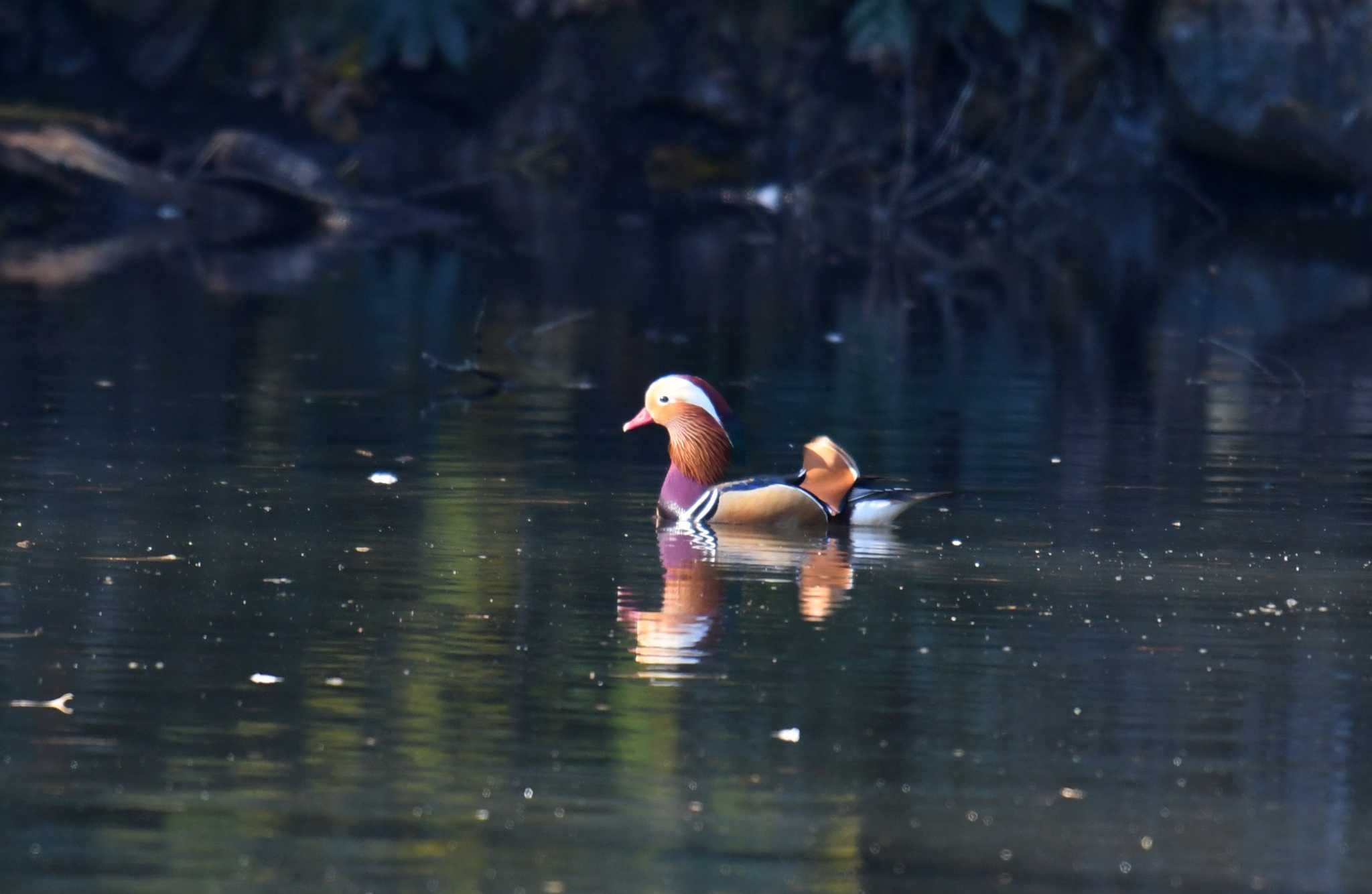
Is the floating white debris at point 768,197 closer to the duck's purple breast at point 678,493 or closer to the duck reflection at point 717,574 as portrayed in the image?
the duck's purple breast at point 678,493

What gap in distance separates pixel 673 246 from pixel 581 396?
12.6m

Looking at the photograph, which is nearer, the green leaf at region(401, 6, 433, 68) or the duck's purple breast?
the duck's purple breast

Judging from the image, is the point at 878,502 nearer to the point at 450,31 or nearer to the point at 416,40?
the point at 416,40

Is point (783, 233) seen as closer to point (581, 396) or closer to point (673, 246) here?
point (673, 246)

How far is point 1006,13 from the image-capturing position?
3231 cm

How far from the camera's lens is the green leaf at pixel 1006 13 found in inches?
1270

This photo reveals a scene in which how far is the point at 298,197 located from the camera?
2731 centimetres

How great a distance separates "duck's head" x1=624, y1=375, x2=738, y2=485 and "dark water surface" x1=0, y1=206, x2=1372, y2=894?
340mm

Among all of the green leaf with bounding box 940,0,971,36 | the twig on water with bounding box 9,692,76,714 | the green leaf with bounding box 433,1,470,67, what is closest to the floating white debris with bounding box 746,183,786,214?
the green leaf with bounding box 940,0,971,36

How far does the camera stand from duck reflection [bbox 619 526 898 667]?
741 centimetres

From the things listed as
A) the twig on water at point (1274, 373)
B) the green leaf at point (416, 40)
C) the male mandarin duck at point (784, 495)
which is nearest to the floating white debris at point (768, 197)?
the green leaf at point (416, 40)

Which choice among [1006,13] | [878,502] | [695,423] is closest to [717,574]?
[878,502]

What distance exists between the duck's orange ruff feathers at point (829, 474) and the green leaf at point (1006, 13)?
930 inches

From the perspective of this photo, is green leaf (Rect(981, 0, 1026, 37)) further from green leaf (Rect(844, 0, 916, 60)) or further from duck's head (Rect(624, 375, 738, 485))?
duck's head (Rect(624, 375, 738, 485))
